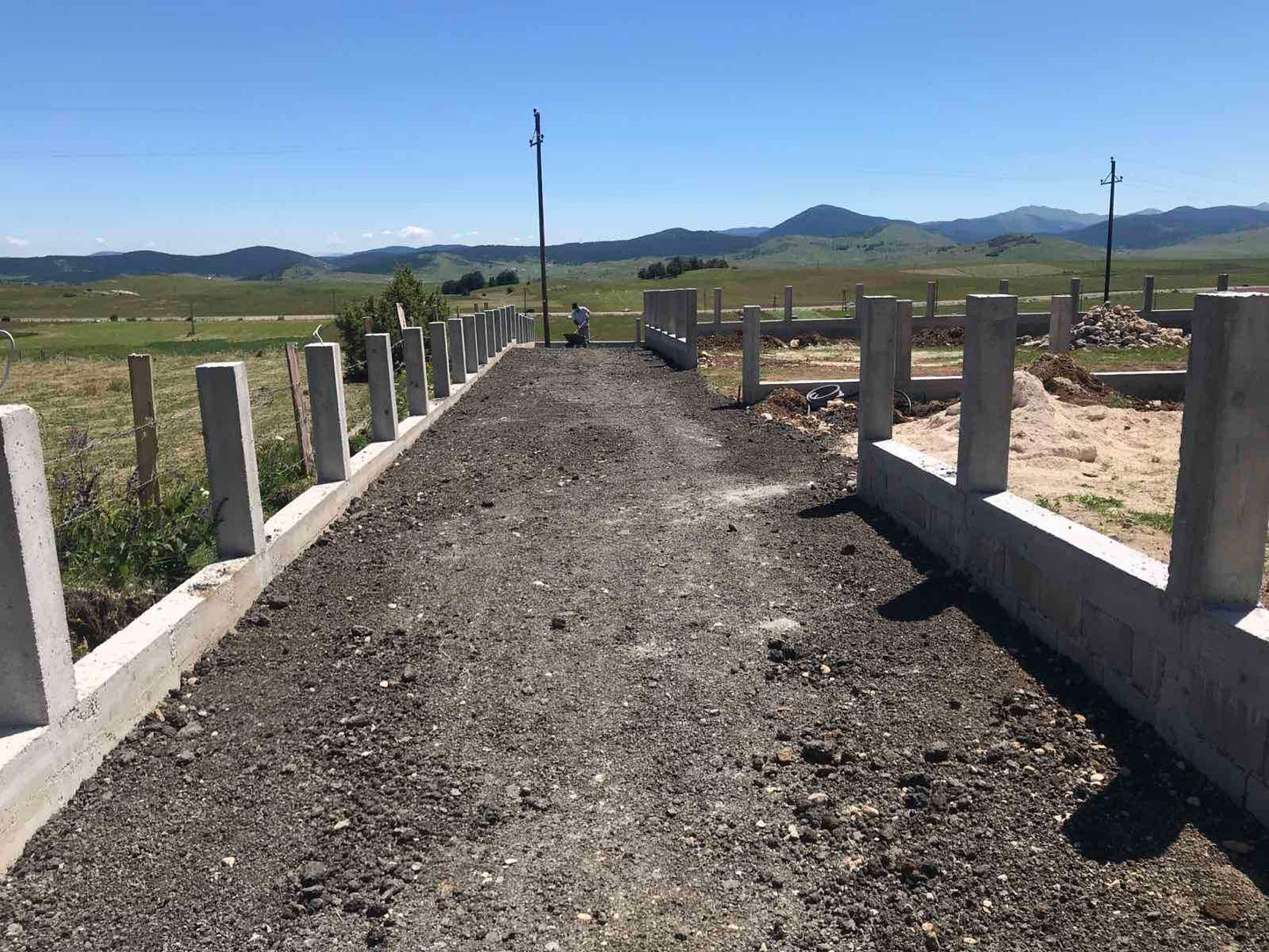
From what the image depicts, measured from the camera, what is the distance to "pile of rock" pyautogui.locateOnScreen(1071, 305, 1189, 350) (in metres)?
25.9

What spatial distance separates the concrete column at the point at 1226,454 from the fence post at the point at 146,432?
623cm

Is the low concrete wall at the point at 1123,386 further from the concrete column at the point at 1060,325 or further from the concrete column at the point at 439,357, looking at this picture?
the concrete column at the point at 1060,325

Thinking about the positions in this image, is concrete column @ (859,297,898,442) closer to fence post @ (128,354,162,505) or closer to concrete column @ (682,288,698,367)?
fence post @ (128,354,162,505)

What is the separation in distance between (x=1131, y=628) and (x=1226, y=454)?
998 millimetres

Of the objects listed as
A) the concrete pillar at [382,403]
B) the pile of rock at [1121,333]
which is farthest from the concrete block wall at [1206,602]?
the pile of rock at [1121,333]

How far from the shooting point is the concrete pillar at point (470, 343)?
20828 mm

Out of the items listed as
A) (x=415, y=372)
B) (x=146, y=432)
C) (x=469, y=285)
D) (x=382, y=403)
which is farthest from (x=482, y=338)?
(x=469, y=285)

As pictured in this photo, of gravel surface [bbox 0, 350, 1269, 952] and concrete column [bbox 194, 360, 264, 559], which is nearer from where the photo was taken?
gravel surface [bbox 0, 350, 1269, 952]

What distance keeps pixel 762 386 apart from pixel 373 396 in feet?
22.6

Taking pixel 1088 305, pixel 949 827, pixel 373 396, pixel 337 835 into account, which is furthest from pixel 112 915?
pixel 1088 305

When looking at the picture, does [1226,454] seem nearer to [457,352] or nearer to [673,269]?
[457,352]

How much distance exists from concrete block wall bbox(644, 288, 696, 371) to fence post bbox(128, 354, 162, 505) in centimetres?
1642

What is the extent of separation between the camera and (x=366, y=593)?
690cm

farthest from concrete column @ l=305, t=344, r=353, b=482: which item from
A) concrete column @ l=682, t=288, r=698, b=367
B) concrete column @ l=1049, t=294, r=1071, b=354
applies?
concrete column @ l=1049, t=294, r=1071, b=354
